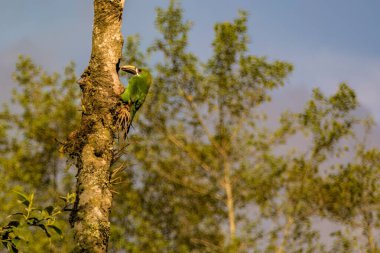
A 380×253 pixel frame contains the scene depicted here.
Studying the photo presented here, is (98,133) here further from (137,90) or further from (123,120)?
Answer: (137,90)

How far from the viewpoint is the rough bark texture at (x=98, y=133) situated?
469 cm

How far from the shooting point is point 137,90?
7.08 metres

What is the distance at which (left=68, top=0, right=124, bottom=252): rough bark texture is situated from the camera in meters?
4.69

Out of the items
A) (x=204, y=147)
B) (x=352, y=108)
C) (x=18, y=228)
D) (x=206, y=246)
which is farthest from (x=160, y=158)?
(x=18, y=228)

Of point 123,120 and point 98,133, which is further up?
point 123,120

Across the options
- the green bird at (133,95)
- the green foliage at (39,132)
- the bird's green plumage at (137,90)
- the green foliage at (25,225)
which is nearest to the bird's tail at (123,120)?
the green bird at (133,95)

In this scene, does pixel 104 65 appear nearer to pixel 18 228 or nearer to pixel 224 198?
pixel 18 228

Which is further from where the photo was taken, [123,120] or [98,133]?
[123,120]

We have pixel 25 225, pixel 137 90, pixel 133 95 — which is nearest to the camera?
pixel 25 225

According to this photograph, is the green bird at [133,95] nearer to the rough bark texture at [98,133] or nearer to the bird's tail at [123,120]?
the bird's tail at [123,120]

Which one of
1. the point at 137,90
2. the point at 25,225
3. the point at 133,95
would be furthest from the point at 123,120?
the point at 25,225

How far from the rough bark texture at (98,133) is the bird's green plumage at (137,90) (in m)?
0.58

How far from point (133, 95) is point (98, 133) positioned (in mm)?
1695

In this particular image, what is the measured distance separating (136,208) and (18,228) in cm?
2125
